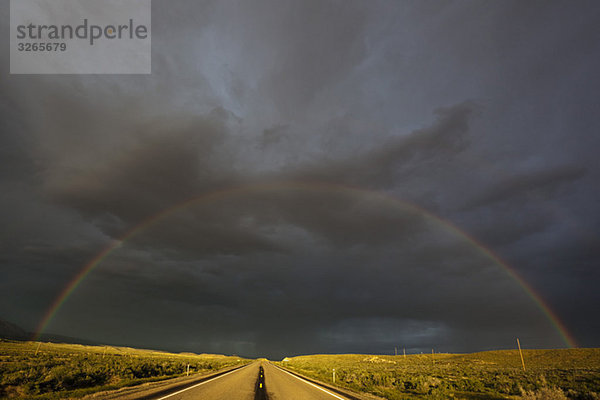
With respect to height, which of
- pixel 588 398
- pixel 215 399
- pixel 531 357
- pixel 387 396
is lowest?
pixel 531 357

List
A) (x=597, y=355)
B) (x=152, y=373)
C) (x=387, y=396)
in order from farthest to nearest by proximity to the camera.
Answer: (x=597, y=355), (x=152, y=373), (x=387, y=396)

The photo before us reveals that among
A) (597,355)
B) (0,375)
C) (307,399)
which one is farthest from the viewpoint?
(597,355)

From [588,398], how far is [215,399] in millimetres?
18830

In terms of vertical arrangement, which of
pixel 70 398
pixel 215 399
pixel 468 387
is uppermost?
pixel 70 398

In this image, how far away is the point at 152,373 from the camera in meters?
29.3

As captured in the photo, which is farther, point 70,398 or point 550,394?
point 550,394

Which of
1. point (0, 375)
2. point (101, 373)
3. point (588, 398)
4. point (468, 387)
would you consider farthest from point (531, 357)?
point (0, 375)

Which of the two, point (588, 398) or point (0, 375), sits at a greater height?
point (0, 375)

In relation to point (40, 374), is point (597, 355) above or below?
below

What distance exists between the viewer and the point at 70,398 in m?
11.9

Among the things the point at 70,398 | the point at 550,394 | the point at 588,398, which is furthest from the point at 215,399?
the point at 588,398

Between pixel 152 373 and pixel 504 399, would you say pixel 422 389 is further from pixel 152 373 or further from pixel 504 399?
pixel 152 373

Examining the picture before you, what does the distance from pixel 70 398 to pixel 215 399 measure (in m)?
5.30

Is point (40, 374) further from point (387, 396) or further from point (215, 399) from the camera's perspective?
point (387, 396)
